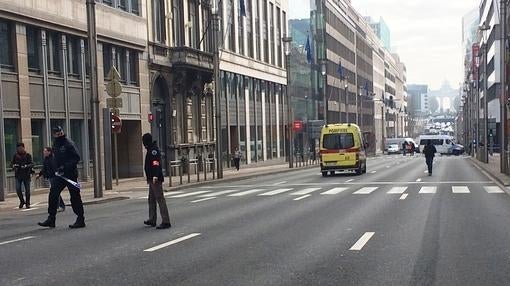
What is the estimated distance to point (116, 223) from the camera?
13.9 metres

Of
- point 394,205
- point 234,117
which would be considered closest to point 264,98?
point 234,117

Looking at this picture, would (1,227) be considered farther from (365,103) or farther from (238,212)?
(365,103)

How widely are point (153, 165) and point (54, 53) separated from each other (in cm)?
1576

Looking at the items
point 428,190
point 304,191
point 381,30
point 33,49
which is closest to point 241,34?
point 33,49

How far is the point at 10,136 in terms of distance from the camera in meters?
23.8

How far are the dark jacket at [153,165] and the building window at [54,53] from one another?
1487 cm

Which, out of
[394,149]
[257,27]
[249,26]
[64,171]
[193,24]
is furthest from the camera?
[394,149]

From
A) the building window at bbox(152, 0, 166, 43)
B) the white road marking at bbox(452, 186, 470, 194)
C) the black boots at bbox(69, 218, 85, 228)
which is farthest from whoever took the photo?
the building window at bbox(152, 0, 166, 43)

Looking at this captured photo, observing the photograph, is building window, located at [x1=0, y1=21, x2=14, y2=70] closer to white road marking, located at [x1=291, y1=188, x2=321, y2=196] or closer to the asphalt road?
the asphalt road

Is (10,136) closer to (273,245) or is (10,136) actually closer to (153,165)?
(153,165)

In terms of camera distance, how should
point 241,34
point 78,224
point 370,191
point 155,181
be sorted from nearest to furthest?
point 155,181
point 78,224
point 370,191
point 241,34

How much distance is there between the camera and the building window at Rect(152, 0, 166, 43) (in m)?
36.3

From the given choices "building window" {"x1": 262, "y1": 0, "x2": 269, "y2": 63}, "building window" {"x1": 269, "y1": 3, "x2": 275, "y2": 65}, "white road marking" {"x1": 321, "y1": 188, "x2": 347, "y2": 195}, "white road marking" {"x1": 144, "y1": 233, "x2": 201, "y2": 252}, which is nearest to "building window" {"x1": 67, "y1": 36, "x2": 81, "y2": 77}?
"white road marking" {"x1": 321, "y1": 188, "x2": 347, "y2": 195}

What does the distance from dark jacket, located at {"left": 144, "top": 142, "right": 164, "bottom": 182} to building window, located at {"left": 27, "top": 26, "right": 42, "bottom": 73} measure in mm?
13850
